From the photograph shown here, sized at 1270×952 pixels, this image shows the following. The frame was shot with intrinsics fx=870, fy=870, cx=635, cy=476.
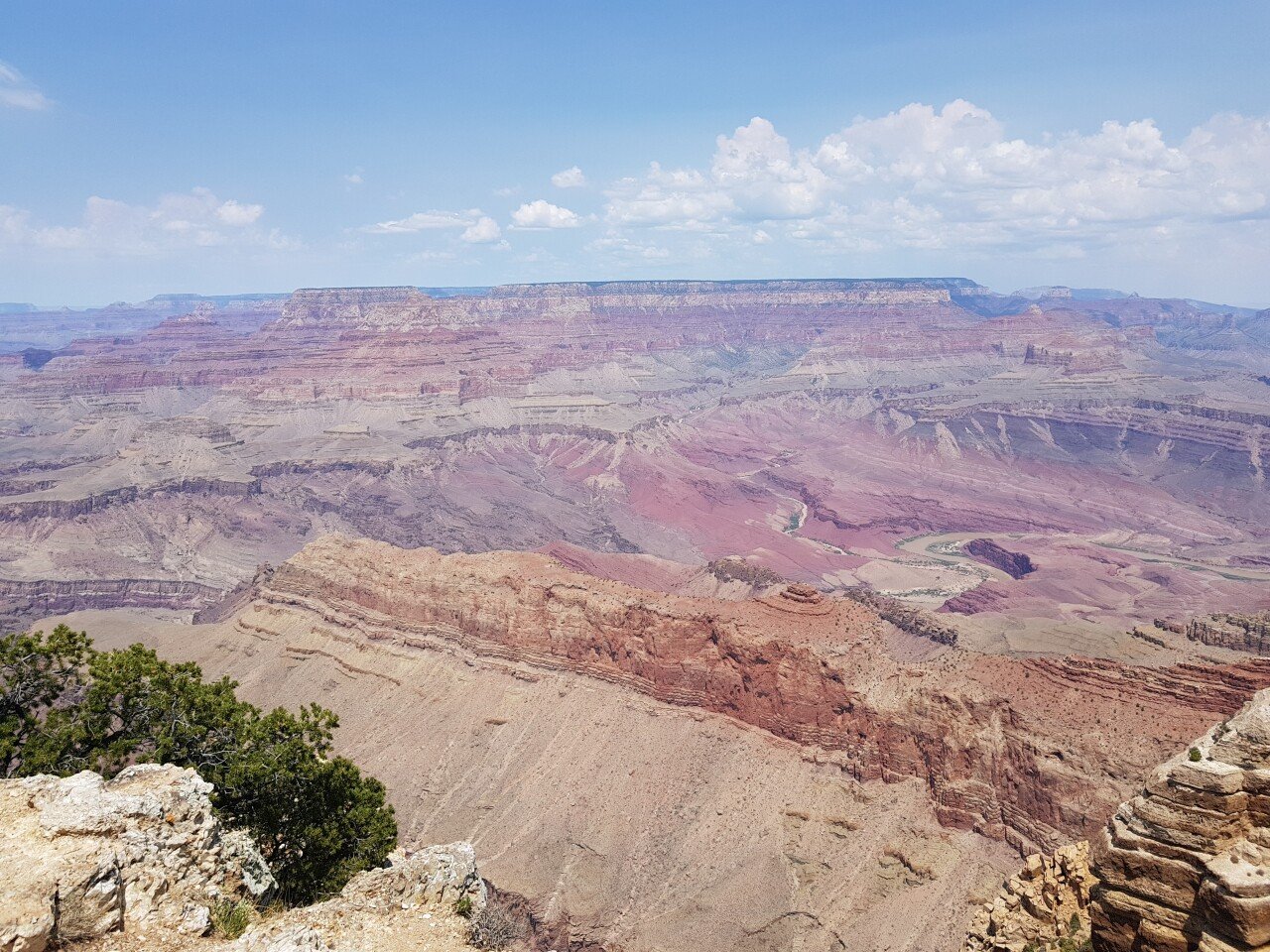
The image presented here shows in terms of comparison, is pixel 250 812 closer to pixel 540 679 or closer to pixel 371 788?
pixel 371 788

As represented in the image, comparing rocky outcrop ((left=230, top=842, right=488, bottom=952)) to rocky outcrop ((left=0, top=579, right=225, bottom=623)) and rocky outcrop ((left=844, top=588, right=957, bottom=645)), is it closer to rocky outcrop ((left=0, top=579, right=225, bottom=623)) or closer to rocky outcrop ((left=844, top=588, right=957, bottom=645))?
rocky outcrop ((left=844, top=588, right=957, bottom=645))

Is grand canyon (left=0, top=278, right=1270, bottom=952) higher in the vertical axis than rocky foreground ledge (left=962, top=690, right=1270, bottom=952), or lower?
lower

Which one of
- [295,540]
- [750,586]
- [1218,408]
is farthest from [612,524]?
[1218,408]

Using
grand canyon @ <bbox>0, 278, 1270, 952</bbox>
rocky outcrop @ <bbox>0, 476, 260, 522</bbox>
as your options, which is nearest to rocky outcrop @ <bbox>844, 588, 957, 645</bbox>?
grand canyon @ <bbox>0, 278, 1270, 952</bbox>

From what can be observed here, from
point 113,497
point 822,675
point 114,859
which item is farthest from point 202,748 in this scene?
point 113,497

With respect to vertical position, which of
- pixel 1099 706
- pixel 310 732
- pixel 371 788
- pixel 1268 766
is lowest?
pixel 1099 706

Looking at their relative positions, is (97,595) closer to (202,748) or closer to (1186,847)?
(202,748)
